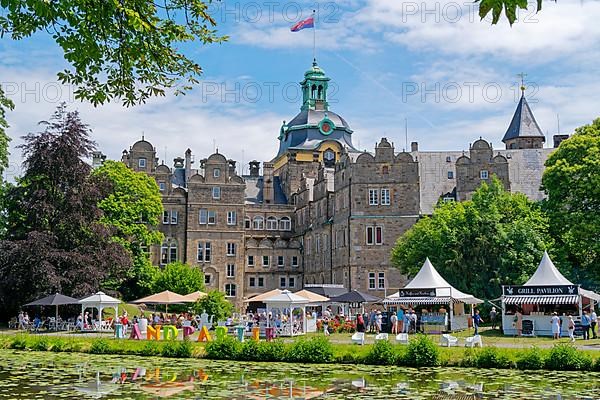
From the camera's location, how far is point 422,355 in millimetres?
23000

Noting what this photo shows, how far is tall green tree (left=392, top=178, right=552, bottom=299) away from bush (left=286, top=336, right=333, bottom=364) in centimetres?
1740

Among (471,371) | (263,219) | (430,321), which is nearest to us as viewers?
(471,371)

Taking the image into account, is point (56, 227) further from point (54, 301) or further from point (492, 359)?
point (492, 359)

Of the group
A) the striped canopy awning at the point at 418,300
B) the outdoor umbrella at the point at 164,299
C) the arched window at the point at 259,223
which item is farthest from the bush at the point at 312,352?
the arched window at the point at 259,223

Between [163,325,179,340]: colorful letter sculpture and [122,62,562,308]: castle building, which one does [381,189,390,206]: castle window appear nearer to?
[122,62,562,308]: castle building

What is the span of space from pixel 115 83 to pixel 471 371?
16.2 m

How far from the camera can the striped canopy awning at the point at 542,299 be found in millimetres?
30859

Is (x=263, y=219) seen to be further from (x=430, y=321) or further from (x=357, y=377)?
(x=357, y=377)

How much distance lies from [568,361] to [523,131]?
56851 millimetres

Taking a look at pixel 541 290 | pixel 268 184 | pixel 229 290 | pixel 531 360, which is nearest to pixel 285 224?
pixel 268 184

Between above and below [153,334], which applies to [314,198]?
above

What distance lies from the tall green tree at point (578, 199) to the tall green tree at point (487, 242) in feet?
3.93

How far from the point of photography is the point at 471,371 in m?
21.7

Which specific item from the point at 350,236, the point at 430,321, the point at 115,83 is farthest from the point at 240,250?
the point at 115,83
